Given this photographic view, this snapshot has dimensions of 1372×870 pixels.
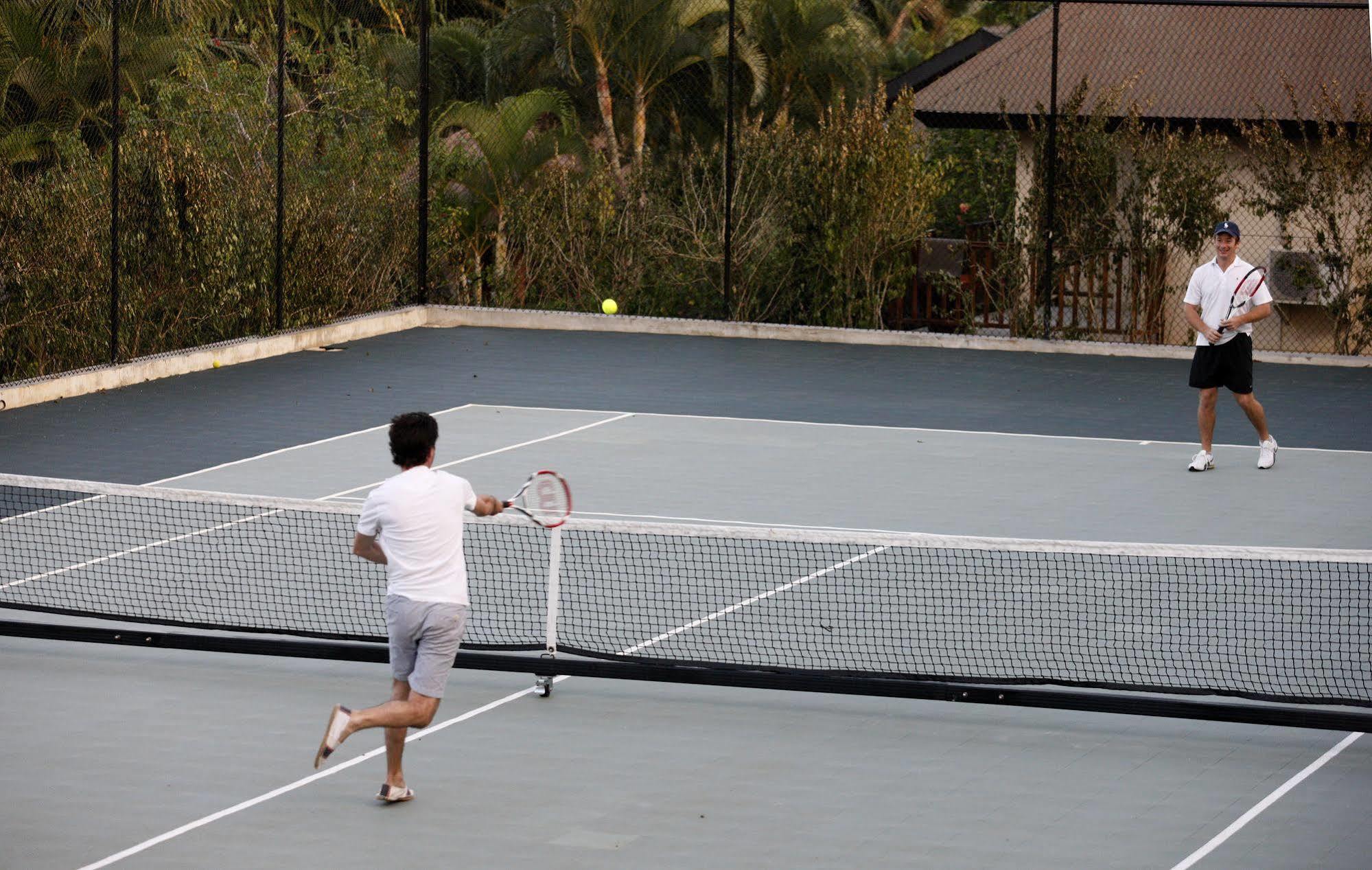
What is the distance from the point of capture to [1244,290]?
1355 centimetres

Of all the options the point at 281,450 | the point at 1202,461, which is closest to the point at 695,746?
the point at 1202,461

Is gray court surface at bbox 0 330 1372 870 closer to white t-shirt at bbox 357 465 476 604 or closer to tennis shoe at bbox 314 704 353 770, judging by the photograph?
tennis shoe at bbox 314 704 353 770

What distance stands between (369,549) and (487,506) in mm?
447

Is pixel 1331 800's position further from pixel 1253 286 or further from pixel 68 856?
pixel 1253 286

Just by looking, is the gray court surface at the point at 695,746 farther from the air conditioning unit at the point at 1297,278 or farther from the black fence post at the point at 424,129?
the black fence post at the point at 424,129

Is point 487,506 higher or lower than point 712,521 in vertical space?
higher

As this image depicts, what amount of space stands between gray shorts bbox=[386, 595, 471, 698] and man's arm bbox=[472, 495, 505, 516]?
1.16ft

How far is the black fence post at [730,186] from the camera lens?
64.8 feet

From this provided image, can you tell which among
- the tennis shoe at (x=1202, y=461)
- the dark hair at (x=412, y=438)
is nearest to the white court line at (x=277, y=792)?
the dark hair at (x=412, y=438)

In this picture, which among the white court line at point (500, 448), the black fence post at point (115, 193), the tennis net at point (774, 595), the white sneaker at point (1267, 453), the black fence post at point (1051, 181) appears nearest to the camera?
the tennis net at point (774, 595)

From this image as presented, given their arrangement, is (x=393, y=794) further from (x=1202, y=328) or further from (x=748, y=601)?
(x=1202, y=328)

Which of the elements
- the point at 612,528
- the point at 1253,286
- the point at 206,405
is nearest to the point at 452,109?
the point at 206,405

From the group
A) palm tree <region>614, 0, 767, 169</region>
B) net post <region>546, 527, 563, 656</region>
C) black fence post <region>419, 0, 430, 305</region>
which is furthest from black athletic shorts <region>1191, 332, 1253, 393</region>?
palm tree <region>614, 0, 767, 169</region>

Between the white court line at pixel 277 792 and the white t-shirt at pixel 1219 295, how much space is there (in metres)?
6.54
